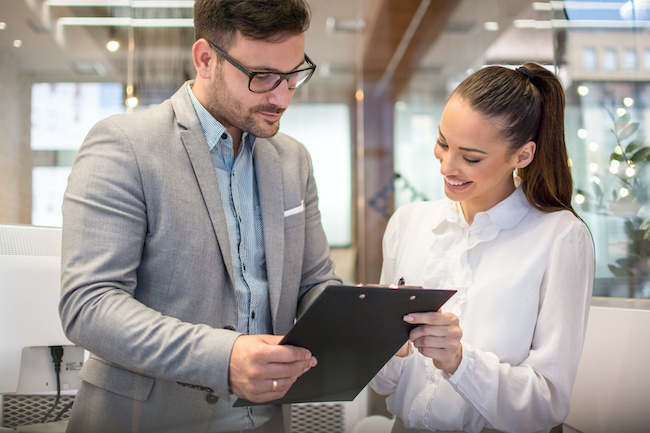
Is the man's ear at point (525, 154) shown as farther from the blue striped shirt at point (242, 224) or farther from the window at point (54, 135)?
the window at point (54, 135)

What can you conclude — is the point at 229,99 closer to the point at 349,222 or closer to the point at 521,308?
the point at 521,308

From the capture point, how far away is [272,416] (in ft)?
4.28

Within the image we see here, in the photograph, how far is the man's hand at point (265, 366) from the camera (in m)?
1.05

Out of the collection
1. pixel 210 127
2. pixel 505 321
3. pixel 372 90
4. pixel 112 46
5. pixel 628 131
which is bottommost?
pixel 505 321

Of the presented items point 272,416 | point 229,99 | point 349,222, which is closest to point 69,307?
point 272,416

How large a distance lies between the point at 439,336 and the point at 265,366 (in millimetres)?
389

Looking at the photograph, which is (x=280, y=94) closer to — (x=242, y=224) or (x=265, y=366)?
(x=242, y=224)

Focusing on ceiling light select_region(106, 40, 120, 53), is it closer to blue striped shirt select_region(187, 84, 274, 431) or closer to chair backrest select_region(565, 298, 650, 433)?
blue striped shirt select_region(187, 84, 274, 431)

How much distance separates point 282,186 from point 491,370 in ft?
2.38

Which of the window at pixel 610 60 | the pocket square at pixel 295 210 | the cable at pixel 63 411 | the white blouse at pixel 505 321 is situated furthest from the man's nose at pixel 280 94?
the window at pixel 610 60

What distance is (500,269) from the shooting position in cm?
147

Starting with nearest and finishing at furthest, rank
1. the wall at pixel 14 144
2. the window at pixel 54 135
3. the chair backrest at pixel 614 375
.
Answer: the chair backrest at pixel 614 375 → the wall at pixel 14 144 → the window at pixel 54 135

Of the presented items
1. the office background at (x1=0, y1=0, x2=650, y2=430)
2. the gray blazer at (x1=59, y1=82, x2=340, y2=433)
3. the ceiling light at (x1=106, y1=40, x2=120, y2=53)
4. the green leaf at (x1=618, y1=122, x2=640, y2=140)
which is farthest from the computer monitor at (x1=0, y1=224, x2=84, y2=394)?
the ceiling light at (x1=106, y1=40, x2=120, y2=53)

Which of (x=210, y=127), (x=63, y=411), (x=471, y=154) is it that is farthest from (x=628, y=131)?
(x=63, y=411)
